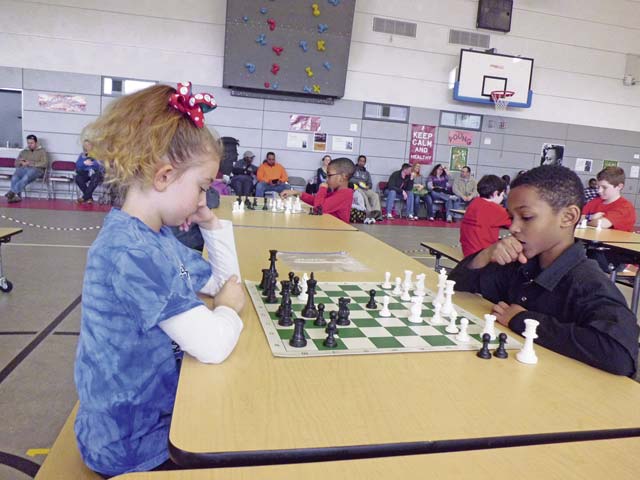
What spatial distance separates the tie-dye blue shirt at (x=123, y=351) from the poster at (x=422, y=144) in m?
10.8

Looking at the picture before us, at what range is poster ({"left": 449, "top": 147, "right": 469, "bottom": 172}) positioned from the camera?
38.4 feet

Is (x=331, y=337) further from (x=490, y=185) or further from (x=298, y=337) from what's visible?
(x=490, y=185)

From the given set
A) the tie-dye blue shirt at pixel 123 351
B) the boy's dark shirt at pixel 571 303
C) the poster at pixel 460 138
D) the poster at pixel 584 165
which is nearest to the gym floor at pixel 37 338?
the tie-dye blue shirt at pixel 123 351

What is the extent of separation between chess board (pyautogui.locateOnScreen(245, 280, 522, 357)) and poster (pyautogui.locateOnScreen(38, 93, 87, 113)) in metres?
10.0

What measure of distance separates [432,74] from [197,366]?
37.6ft

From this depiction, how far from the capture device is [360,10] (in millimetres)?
10758

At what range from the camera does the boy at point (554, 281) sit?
126 cm

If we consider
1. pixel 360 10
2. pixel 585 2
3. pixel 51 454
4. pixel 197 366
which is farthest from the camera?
pixel 585 2

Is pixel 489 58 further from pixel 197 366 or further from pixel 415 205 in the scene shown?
pixel 197 366

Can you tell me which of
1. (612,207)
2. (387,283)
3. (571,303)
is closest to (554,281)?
(571,303)

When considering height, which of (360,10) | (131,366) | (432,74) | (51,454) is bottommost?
(51,454)

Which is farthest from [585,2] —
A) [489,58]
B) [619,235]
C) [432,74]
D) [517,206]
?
[517,206]

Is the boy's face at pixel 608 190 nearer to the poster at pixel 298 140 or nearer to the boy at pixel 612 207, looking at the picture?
the boy at pixel 612 207

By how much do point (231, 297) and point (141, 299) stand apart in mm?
389
